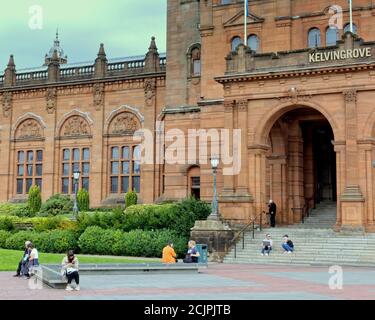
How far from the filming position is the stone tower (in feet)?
151

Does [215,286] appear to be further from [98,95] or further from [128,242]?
[98,95]

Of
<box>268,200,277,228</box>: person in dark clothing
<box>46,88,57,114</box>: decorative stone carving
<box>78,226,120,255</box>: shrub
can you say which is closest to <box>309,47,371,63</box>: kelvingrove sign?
<box>268,200,277,228</box>: person in dark clothing

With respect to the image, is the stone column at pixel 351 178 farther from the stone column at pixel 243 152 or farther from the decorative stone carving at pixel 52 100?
the decorative stone carving at pixel 52 100

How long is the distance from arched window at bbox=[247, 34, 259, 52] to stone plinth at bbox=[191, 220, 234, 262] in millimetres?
13553

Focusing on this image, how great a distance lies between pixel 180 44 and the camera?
152 feet

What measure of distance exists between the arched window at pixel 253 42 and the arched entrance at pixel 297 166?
536cm

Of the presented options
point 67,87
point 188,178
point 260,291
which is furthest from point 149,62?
point 260,291

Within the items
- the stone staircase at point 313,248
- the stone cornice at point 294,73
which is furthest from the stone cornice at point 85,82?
the stone staircase at point 313,248

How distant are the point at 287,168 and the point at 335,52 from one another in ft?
27.3

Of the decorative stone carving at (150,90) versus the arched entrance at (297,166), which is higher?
the decorative stone carving at (150,90)

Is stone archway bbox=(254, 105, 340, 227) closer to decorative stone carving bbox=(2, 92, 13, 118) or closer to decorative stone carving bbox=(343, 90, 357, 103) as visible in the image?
decorative stone carving bbox=(343, 90, 357, 103)

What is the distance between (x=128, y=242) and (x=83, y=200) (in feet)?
52.0

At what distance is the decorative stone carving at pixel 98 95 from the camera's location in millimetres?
54156
